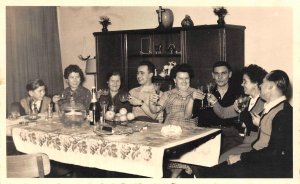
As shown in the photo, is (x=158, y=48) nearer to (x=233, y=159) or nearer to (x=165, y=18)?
(x=165, y=18)

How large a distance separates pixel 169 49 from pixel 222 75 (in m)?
0.86

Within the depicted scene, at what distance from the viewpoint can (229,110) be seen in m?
2.57

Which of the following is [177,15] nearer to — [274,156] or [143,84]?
[143,84]

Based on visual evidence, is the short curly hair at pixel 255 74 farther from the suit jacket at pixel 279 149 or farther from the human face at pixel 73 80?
the human face at pixel 73 80

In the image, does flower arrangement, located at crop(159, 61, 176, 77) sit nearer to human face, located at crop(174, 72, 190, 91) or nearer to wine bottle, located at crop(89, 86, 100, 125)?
human face, located at crop(174, 72, 190, 91)

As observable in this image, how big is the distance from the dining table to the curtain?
1.74 m

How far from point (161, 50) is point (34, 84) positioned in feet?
4.48

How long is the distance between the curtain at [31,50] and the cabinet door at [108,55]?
638 millimetres

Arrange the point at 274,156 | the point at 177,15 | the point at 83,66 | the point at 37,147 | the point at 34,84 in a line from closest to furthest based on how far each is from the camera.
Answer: the point at 274,156
the point at 37,147
the point at 34,84
the point at 177,15
the point at 83,66

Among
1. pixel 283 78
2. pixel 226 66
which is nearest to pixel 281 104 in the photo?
pixel 283 78

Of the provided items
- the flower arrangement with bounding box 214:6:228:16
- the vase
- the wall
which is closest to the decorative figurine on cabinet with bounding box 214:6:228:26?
the flower arrangement with bounding box 214:6:228:16

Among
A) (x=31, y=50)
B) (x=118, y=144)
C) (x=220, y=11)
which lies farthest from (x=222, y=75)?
(x=31, y=50)
